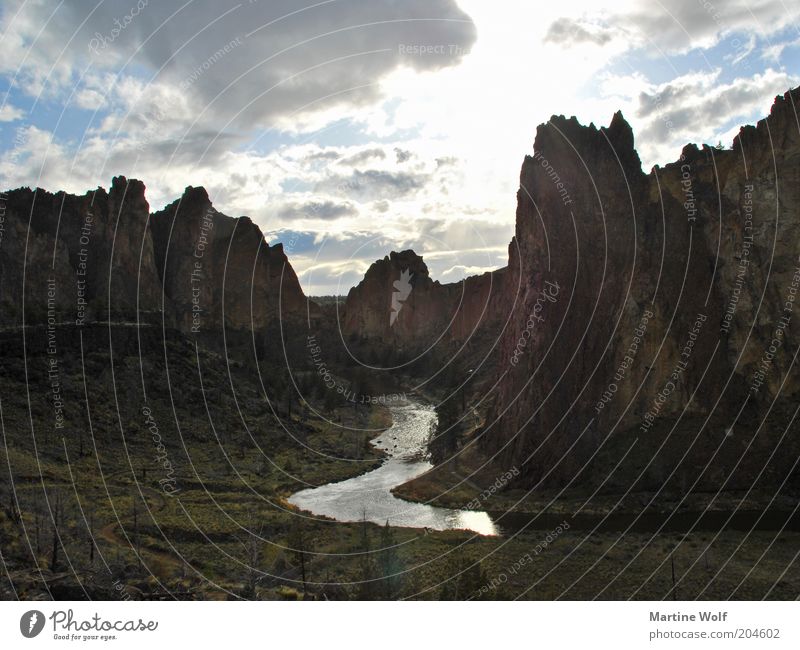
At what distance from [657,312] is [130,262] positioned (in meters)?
82.0

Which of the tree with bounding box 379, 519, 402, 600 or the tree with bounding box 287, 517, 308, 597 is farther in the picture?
the tree with bounding box 287, 517, 308, 597

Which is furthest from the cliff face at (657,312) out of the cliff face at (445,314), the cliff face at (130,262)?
the cliff face at (445,314)

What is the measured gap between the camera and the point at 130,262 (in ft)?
341

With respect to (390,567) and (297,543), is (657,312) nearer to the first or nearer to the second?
(390,567)

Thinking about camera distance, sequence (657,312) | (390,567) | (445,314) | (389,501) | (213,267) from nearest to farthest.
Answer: (390,567) < (657,312) < (389,501) < (213,267) < (445,314)

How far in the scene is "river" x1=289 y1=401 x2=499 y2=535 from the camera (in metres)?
55.0

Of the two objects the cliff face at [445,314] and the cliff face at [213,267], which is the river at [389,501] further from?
the cliff face at [445,314]

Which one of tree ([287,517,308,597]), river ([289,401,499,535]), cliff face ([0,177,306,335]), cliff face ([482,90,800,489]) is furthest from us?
cliff face ([0,177,306,335])

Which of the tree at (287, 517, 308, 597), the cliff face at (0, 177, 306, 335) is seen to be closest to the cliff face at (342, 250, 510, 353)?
the cliff face at (0, 177, 306, 335)

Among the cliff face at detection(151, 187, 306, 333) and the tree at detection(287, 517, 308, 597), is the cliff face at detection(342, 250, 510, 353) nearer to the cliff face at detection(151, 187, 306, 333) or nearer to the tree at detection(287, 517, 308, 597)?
the cliff face at detection(151, 187, 306, 333)

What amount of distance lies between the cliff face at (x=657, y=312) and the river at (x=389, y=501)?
10708 mm

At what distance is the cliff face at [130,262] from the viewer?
8981 cm

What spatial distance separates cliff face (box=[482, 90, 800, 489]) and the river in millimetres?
10708

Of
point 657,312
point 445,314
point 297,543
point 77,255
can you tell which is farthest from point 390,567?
point 445,314
